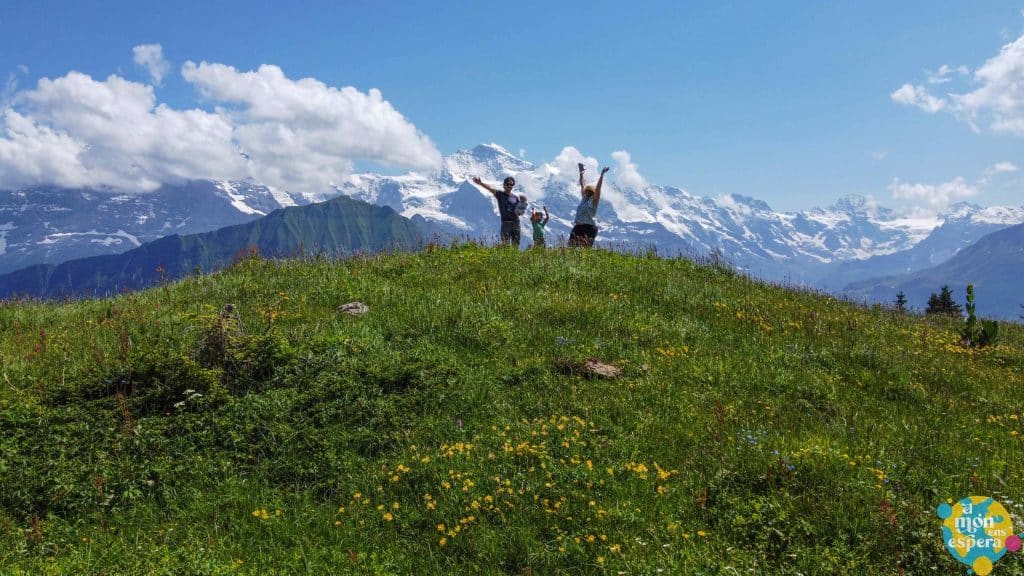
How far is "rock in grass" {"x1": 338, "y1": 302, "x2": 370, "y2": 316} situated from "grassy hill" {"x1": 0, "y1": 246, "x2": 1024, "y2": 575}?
39cm

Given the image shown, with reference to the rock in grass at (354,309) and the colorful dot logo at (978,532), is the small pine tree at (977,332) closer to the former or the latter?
the colorful dot logo at (978,532)

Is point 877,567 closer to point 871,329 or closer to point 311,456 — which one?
point 311,456

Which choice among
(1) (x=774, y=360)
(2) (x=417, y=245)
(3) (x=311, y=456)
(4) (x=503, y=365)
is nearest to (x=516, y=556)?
(3) (x=311, y=456)

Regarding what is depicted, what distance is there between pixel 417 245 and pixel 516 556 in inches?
515

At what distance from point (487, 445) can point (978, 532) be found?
435cm

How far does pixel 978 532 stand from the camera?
4.64 meters

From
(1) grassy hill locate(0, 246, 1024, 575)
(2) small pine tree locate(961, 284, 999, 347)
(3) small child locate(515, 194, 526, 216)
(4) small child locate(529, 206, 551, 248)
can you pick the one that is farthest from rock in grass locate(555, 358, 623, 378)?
(3) small child locate(515, 194, 526, 216)

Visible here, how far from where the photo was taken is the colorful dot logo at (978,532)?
4387mm

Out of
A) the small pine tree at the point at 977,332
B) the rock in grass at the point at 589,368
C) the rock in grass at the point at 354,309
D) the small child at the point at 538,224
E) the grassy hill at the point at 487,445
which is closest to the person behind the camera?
the grassy hill at the point at 487,445

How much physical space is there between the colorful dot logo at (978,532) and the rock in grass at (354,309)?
8.73 meters

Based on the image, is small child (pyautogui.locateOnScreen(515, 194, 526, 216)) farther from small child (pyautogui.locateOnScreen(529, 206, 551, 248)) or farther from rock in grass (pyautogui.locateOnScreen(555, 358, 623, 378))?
rock in grass (pyautogui.locateOnScreen(555, 358, 623, 378))

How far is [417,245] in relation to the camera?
1711 cm

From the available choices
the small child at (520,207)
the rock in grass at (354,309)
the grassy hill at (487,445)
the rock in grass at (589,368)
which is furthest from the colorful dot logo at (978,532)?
the small child at (520,207)

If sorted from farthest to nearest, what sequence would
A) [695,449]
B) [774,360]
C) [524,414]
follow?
[774,360]
[524,414]
[695,449]
